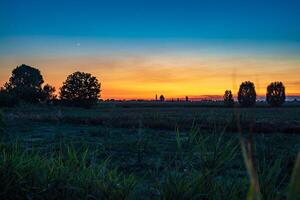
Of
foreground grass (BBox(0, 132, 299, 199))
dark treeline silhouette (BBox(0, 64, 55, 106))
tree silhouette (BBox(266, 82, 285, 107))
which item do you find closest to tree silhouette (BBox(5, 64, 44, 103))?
dark treeline silhouette (BBox(0, 64, 55, 106))

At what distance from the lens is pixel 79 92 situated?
6950 cm

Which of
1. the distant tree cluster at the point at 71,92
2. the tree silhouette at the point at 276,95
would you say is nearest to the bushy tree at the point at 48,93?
the distant tree cluster at the point at 71,92

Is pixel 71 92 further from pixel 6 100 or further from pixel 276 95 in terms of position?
pixel 276 95

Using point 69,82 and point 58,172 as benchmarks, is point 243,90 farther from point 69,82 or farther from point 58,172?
point 58,172

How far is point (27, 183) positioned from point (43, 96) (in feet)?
217

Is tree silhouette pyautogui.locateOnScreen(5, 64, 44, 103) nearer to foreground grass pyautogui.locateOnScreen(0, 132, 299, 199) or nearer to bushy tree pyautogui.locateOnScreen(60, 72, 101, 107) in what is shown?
bushy tree pyautogui.locateOnScreen(60, 72, 101, 107)

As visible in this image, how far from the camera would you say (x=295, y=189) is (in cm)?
107

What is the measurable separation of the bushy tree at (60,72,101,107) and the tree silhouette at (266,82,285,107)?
55.4m

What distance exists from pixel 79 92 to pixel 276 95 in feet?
202

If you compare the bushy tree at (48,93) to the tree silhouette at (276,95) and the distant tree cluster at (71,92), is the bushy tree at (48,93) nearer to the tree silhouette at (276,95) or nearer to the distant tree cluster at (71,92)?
the distant tree cluster at (71,92)

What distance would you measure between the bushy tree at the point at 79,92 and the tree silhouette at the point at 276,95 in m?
55.4

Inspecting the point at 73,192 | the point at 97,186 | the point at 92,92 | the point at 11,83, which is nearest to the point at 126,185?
the point at 97,186

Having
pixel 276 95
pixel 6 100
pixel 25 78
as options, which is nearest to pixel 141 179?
pixel 6 100

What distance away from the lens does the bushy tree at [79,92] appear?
2744 inches
